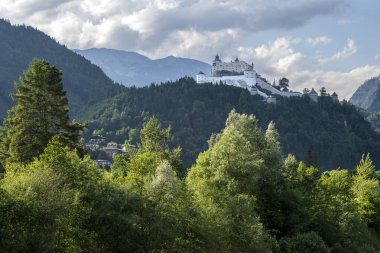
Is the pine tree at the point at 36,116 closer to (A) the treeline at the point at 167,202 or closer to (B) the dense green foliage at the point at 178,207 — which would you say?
(A) the treeline at the point at 167,202

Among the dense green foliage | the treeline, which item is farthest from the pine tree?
the dense green foliage

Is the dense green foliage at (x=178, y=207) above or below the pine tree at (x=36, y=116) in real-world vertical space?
below

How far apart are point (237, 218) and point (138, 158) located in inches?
495

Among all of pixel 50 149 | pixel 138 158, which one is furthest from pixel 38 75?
pixel 50 149

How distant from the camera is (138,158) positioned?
46562 millimetres

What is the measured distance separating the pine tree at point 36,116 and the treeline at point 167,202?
118 millimetres

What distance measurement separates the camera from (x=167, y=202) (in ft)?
111

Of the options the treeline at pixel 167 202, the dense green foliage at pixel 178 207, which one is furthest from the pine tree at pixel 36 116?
the dense green foliage at pixel 178 207

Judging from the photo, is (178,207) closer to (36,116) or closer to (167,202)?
(167,202)

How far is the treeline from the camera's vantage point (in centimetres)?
2808

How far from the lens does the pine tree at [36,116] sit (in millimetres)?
44531

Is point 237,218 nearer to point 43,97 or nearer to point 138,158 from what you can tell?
point 138,158

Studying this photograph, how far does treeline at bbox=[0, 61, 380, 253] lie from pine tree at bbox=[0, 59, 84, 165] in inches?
4.6

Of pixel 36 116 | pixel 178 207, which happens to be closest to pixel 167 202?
pixel 178 207
